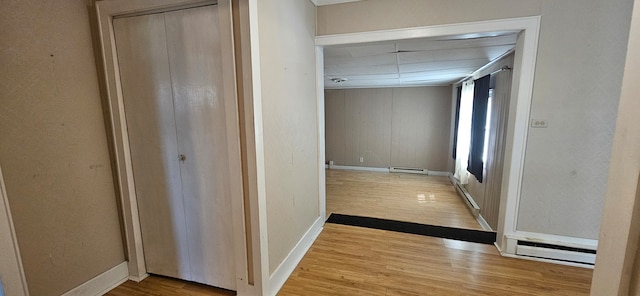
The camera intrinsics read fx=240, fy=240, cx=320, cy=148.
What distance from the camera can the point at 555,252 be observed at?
2088mm

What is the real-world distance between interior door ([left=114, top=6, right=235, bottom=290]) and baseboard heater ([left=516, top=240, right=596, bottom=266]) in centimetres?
250

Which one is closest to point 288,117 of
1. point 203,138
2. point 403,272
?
point 203,138

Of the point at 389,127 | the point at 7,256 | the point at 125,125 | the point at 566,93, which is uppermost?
the point at 566,93

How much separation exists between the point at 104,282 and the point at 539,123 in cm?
364

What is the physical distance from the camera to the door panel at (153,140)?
1632 millimetres

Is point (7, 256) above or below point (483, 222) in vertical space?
above

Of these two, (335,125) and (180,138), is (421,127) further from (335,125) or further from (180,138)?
(180,138)

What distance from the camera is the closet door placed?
1534mm

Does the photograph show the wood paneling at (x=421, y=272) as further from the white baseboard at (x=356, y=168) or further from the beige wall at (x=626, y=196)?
the white baseboard at (x=356, y=168)

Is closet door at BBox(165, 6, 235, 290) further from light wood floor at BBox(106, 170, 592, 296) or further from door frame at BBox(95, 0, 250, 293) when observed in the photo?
light wood floor at BBox(106, 170, 592, 296)

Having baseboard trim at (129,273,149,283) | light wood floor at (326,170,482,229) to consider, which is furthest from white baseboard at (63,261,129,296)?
light wood floor at (326,170,482,229)

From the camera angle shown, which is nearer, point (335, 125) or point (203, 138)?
point (203, 138)

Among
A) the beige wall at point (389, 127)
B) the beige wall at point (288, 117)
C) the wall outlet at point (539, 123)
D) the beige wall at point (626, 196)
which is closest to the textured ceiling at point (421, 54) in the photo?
the beige wall at point (288, 117)

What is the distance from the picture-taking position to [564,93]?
195cm
